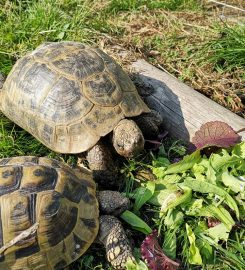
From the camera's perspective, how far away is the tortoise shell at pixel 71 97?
391 centimetres

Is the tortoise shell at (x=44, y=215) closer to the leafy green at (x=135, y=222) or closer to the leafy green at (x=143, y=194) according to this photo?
the leafy green at (x=135, y=222)

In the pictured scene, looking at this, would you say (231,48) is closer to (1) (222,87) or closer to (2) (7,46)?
(1) (222,87)

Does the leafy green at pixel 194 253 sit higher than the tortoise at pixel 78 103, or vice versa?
the tortoise at pixel 78 103

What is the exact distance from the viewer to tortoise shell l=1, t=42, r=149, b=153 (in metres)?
3.91

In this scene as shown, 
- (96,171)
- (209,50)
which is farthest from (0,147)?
(209,50)

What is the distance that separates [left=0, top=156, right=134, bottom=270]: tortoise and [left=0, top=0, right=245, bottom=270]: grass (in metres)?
0.84

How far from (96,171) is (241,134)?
1.28m

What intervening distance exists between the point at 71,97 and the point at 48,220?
4.00 ft

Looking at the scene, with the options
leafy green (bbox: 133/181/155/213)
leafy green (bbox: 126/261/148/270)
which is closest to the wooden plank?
leafy green (bbox: 133/181/155/213)

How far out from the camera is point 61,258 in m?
3.15

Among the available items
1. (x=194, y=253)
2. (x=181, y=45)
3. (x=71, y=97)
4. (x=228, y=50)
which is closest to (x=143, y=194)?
(x=194, y=253)

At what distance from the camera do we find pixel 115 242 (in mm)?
3244

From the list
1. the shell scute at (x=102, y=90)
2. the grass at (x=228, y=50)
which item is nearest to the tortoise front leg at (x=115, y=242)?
the shell scute at (x=102, y=90)

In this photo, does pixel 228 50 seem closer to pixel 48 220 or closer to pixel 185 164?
pixel 185 164
